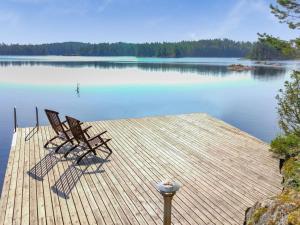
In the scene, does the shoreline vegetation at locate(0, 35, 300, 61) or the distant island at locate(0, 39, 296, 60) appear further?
the distant island at locate(0, 39, 296, 60)

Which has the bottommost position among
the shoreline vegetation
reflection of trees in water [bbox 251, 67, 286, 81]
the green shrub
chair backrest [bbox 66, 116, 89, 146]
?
the green shrub

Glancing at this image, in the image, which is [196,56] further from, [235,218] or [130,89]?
[235,218]

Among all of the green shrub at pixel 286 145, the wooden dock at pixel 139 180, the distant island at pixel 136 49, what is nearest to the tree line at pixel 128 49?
the distant island at pixel 136 49

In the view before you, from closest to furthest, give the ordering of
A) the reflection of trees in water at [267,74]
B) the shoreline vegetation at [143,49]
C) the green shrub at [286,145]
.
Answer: the green shrub at [286,145] → the reflection of trees in water at [267,74] → the shoreline vegetation at [143,49]

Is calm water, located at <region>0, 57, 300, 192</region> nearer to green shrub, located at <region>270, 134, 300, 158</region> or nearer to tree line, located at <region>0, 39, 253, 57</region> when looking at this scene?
green shrub, located at <region>270, 134, 300, 158</region>

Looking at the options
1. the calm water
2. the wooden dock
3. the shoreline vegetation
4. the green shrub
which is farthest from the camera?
the shoreline vegetation

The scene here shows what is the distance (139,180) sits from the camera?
466 centimetres

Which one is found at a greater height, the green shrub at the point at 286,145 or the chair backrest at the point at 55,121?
the chair backrest at the point at 55,121

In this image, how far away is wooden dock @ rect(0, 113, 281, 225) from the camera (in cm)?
363

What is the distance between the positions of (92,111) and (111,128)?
9.99 metres

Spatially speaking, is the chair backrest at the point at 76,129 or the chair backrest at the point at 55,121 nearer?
the chair backrest at the point at 76,129

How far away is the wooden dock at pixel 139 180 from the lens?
363cm

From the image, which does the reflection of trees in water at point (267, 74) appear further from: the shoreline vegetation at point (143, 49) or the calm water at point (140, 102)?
the shoreline vegetation at point (143, 49)

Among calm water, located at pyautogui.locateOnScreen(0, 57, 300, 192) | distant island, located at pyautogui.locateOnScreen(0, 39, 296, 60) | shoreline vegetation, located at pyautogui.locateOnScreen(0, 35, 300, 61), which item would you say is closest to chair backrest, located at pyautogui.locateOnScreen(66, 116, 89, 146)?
calm water, located at pyautogui.locateOnScreen(0, 57, 300, 192)
